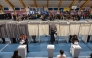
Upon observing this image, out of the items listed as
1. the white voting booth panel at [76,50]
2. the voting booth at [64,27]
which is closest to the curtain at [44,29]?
the voting booth at [64,27]

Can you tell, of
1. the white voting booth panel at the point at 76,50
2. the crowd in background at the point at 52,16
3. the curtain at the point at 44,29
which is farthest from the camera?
the crowd in background at the point at 52,16

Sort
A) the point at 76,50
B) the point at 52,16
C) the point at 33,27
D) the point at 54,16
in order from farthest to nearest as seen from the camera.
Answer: the point at 54,16
the point at 52,16
the point at 33,27
the point at 76,50

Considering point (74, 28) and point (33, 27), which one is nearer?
point (33, 27)

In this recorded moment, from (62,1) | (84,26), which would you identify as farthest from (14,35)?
(62,1)

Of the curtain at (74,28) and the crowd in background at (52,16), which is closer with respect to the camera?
the curtain at (74,28)

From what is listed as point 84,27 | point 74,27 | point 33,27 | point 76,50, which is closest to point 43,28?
point 33,27

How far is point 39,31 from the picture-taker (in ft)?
24.4

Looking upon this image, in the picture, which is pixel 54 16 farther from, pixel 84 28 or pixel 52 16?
pixel 84 28

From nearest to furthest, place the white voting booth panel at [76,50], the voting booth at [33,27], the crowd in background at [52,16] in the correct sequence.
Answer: the white voting booth panel at [76,50], the voting booth at [33,27], the crowd in background at [52,16]

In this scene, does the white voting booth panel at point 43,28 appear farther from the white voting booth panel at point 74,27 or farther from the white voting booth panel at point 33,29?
the white voting booth panel at point 74,27

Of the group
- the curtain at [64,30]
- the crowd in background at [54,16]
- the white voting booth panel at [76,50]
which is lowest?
the white voting booth panel at [76,50]

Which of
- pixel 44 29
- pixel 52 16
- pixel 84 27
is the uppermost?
pixel 52 16

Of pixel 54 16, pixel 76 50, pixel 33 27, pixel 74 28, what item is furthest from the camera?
pixel 54 16

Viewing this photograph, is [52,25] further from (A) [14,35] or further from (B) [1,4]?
(B) [1,4]
